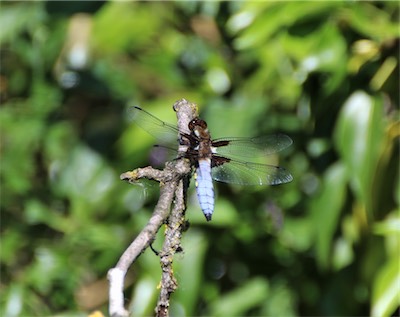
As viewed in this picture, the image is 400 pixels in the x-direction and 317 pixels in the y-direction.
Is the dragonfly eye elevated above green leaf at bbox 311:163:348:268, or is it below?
below

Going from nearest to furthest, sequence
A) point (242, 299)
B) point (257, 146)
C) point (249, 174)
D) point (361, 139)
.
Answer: point (249, 174), point (257, 146), point (361, 139), point (242, 299)

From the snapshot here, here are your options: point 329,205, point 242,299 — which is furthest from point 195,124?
point 242,299

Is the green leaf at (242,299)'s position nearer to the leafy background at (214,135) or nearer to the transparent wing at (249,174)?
the leafy background at (214,135)

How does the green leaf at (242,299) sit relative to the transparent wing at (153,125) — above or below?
below

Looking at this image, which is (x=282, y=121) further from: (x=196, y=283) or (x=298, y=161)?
(x=196, y=283)

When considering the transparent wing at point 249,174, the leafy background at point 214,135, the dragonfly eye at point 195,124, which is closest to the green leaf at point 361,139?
the leafy background at point 214,135

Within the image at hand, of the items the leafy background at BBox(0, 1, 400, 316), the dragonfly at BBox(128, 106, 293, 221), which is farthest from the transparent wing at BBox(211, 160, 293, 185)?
the leafy background at BBox(0, 1, 400, 316)

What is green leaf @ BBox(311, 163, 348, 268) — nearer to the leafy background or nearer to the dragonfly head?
the leafy background

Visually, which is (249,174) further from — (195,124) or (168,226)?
(168,226)
